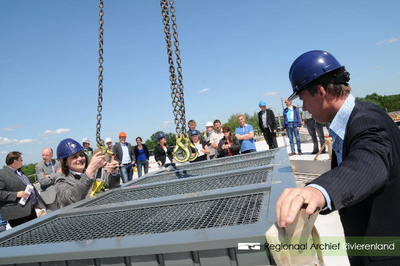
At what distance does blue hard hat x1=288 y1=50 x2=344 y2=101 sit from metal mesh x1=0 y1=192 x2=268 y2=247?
0.74 m

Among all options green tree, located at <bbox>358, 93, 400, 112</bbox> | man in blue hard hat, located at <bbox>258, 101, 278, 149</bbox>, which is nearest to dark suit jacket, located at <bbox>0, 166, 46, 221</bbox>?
man in blue hard hat, located at <bbox>258, 101, 278, 149</bbox>

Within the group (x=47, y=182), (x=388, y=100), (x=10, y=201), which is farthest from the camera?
(x=388, y=100)

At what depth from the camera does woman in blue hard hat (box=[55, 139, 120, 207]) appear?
309 centimetres

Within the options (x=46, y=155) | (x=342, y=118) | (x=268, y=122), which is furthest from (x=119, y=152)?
(x=342, y=118)

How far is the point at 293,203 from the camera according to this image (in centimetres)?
89

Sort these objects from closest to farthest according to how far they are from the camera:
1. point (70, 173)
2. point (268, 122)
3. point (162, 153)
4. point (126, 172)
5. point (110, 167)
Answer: point (110, 167) → point (70, 173) → point (162, 153) → point (126, 172) → point (268, 122)

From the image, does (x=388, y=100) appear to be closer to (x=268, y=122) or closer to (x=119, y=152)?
(x=268, y=122)

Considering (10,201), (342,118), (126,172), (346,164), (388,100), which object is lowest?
(126,172)

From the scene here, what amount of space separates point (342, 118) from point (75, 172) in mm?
3213

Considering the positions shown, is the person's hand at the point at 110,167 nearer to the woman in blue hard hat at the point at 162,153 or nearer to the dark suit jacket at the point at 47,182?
the dark suit jacket at the point at 47,182

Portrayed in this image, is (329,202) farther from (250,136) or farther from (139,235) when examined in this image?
(250,136)

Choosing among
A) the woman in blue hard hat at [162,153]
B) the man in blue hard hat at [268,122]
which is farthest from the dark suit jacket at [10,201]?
the man in blue hard hat at [268,122]

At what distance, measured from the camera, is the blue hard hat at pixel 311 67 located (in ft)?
5.16

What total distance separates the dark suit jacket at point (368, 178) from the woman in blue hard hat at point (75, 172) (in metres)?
2.57
